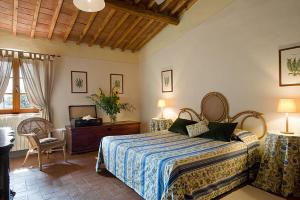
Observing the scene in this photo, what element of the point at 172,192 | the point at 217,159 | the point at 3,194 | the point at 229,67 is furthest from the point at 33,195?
the point at 229,67

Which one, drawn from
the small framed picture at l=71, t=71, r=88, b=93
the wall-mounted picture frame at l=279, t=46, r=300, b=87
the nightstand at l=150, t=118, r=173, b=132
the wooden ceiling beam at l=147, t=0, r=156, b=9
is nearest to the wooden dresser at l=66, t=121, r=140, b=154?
the nightstand at l=150, t=118, r=173, b=132

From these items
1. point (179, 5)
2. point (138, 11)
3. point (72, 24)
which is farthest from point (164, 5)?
point (72, 24)

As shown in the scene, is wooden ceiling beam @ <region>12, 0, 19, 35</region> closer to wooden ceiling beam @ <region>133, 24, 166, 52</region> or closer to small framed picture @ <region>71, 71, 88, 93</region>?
small framed picture @ <region>71, 71, 88, 93</region>

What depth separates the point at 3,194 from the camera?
1.38m

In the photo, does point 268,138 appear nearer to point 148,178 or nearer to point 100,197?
point 148,178

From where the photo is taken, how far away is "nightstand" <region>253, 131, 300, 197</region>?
2.60m

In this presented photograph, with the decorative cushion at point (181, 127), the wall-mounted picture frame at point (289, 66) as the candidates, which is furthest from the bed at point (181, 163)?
the wall-mounted picture frame at point (289, 66)

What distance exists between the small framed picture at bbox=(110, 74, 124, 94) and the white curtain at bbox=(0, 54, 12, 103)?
2.42m

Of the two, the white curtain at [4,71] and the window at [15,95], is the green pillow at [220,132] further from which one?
the white curtain at [4,71]

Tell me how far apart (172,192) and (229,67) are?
271 cm

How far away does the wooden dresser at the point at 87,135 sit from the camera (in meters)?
4.54

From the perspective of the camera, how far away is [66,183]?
9.81 ft

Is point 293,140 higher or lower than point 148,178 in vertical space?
higher

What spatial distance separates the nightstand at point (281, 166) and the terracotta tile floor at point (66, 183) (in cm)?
183
